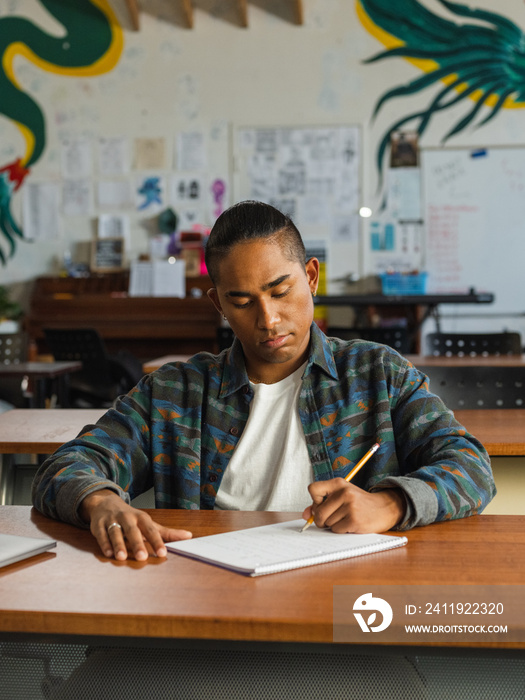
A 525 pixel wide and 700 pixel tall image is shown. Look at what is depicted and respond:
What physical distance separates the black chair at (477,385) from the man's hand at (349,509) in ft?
4.76

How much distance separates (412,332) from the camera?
6.12 meters

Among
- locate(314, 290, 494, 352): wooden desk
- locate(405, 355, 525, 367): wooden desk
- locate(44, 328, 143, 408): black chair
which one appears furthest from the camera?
locate(314, 290, 494, 352): wooden desk

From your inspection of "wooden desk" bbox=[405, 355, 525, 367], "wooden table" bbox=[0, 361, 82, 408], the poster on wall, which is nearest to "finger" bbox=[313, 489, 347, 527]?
"wooden desk" bbox=[405, 355, 525, 367]

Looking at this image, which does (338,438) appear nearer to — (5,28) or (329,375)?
(329,375)

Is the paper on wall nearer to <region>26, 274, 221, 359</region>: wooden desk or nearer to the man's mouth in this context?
<region>26, 274, 221, 359</region>: wooden desk

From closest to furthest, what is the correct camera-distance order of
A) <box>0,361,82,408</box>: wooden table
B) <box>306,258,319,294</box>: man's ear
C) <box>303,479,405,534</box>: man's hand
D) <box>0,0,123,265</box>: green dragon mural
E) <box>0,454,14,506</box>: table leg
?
1. <box>303,479,405,534</box>: man's hand
2. <box>306,258,319,294</box>: man's ear
3. <box>0,454,14,506</box>: table leg
4. <box>0,361,82,408</box>: wooden table
5. <box>0,0,123,265</box>: green dragon mural

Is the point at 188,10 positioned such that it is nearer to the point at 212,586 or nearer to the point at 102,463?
the point at 102,463

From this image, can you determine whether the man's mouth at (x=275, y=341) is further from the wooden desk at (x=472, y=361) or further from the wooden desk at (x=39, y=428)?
the wooden desk at (x=472, y=361)

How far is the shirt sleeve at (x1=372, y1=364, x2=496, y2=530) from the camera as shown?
104cm

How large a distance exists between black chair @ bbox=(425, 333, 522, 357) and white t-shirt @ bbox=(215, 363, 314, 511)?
2.44 meters

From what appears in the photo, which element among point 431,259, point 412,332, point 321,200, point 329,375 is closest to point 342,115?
point 321,200

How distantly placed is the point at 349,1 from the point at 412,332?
2.70 m

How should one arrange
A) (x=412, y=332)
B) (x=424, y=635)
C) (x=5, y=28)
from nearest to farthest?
(x=424, y=635) < (x=412, y=332) < (x=5, y=28)

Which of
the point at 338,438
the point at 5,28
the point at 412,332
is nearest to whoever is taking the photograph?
the point at 338,438
